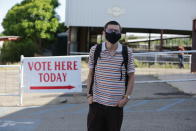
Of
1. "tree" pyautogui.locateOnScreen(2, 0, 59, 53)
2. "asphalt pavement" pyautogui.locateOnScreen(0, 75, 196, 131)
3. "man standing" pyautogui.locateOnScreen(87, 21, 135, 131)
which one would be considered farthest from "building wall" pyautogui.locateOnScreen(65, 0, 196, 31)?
"man standing" pyautogui.locateOnScreen(87, 21, 135, 131)

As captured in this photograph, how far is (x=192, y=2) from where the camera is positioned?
27.7 m

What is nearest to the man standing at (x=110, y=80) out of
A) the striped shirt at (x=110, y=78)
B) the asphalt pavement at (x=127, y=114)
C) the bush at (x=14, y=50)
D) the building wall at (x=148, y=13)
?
the striped shirt at (x=110, y=78)

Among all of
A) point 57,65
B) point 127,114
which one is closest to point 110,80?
point 127,114

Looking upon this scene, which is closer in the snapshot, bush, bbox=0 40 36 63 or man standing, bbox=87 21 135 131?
man standing, bbox=87 21 135 131

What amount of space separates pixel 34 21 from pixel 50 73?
28174mm

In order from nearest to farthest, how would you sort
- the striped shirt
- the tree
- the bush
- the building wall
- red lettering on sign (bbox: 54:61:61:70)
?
1. the striped shirt
2. red lettering on sign (bbox: 54:61:61:70)
3. the building wall
4. the bush
5. the tree

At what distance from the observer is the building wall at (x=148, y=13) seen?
1090 inches

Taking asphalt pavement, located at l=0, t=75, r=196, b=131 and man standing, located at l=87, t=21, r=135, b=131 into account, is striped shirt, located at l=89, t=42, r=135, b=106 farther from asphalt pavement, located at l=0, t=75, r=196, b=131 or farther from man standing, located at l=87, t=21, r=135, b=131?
asphalt pavement, located at l=0, t=75, r=196, b=131

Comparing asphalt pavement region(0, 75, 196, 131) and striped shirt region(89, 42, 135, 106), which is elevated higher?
striped shirt region(89, 42, 135, 106)

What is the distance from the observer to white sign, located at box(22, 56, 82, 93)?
9164mm

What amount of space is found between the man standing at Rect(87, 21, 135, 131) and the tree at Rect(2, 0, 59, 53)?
3169 centimetres

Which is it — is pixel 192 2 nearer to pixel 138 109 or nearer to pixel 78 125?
pixel 138 109

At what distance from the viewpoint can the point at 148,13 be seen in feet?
91.4

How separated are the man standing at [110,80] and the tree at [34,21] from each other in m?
31.7
